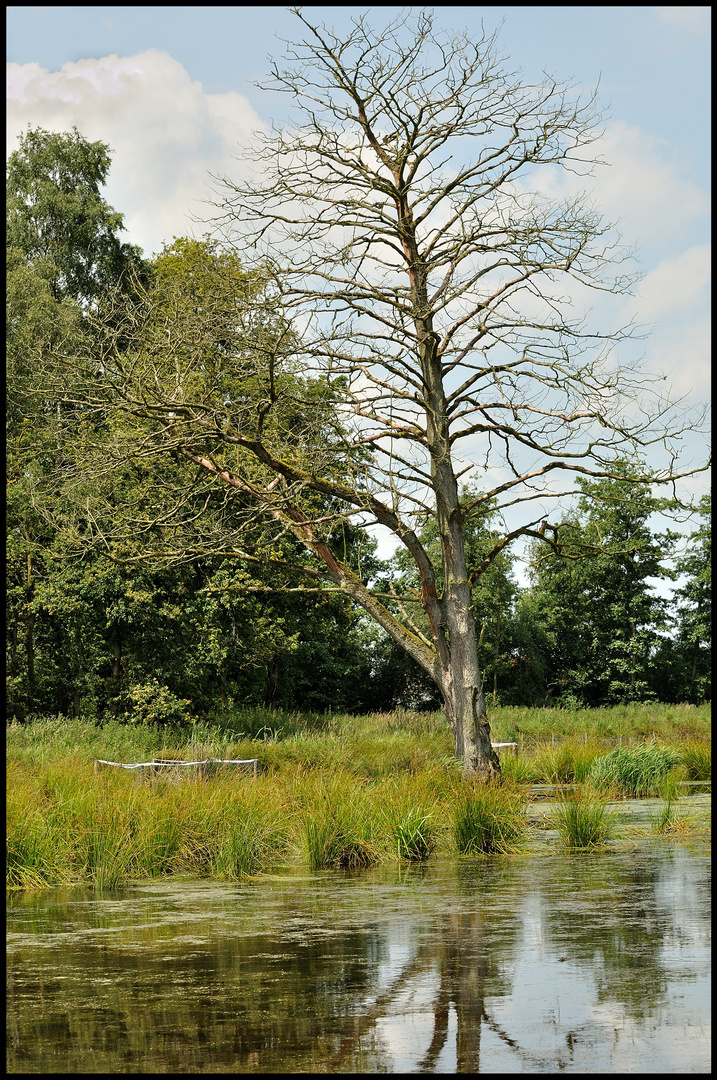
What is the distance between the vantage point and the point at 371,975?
700cm

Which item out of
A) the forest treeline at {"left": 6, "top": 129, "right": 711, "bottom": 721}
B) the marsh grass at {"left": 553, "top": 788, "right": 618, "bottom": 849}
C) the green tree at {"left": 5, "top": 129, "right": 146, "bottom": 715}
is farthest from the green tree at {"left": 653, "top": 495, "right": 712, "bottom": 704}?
the marsh grass at {"left": 553, "top": 788, "right": 618, "bottom": 849}

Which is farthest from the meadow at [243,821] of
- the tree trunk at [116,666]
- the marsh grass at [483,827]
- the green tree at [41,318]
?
the tree trunk at [116,666]

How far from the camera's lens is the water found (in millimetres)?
5355

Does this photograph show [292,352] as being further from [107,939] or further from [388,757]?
[107,939]

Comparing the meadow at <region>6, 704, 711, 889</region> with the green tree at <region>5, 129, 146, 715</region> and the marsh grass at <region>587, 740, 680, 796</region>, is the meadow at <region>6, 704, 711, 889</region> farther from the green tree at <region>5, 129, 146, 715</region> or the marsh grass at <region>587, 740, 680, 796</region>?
the green tree at <region>5, 129, 146, 715</region>

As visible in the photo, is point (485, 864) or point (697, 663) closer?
point (485, 864)

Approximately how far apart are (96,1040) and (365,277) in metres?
14.2

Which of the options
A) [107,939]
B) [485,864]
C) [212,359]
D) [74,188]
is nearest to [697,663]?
[74,188]

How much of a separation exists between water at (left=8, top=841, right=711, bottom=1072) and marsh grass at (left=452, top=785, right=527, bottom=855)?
1.77 metres

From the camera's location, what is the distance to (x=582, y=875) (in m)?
10.9

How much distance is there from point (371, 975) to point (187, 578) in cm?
2075

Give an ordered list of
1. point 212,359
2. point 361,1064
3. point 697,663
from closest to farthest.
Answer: point 361,1064 → point 212,359 → point 697,663

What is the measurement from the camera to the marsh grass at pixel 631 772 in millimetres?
18562

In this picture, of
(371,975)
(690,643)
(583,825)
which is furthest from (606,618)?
(371,975)
